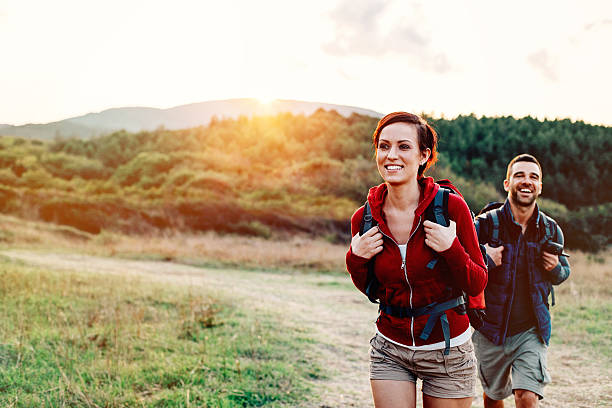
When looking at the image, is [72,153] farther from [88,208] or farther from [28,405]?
[28,405]

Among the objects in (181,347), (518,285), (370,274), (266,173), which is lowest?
(181,347)

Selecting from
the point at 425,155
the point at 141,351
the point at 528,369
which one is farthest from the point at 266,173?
the point at 425,155

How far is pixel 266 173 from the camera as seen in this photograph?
41.3 metres

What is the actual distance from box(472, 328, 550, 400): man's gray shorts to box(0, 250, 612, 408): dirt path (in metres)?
1.68

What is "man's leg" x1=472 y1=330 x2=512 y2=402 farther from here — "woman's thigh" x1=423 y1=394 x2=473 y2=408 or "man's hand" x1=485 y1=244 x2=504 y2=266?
"woman's thigh" x1=423 y1=394 x2=473 y2=408

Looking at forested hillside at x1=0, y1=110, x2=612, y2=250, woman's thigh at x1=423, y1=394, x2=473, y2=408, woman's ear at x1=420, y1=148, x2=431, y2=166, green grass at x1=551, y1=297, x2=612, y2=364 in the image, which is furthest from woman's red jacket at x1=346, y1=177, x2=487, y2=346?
forested hillside at x1=0, y1=110, x2=612, y2=250

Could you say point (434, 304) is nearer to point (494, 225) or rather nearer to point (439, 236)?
point (439, 236)

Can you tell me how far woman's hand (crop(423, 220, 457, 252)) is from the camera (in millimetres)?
2502

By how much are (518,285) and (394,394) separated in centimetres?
202

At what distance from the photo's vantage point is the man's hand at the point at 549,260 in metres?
4.21

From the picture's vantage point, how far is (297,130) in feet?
164

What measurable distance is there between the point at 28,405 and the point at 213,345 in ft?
8.70

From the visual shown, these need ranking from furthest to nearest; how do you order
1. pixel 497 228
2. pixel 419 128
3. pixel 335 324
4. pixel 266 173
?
1. pixel 266 173
2. pixel 335 324
3. pixel 497 228
4. pixel 419 128

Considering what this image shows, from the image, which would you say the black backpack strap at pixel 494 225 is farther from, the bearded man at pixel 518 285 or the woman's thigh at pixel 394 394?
the woman's thigh at pixel 394 394
